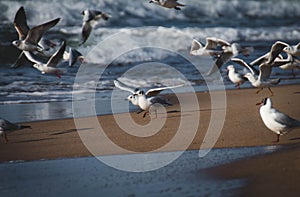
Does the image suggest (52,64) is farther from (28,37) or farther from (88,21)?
(88,21)

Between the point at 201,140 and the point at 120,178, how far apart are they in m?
1.42

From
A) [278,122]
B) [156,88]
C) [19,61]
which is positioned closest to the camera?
[278,122]

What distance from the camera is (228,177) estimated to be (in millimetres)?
5047

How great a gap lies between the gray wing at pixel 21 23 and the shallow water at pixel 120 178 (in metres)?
3.08

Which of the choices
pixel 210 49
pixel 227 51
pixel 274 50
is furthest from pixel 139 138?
pixel 210 49

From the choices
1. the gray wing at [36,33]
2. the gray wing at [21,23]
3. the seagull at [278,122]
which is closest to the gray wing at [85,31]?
the gray wing at [36,33]

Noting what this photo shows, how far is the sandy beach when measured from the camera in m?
5.07

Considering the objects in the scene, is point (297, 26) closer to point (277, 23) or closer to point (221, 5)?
point (277, 23)

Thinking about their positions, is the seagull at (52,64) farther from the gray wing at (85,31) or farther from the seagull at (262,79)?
the seagull at (262,79)

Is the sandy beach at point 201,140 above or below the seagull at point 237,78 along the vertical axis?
above

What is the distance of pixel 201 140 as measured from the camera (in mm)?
6430

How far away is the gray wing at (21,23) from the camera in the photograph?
857 cm

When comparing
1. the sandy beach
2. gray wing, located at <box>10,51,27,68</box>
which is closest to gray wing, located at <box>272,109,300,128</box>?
the sandy beach

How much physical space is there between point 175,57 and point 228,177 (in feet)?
25.5
